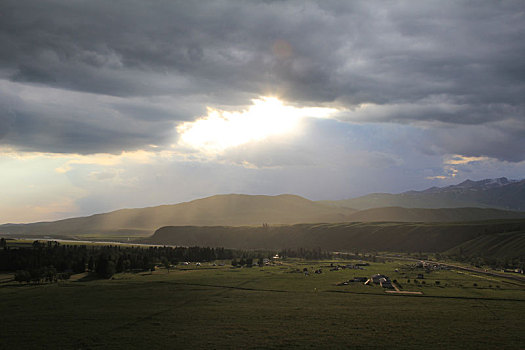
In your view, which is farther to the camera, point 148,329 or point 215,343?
point 148,329

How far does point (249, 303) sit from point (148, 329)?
29148 mm

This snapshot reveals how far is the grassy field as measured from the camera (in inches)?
2435

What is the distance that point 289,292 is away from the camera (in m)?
111

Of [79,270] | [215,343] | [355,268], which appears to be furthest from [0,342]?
[355,268]

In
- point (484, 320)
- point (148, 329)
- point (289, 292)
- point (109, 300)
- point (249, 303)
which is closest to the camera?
point (148, 329)

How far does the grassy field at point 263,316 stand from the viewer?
6184 cm

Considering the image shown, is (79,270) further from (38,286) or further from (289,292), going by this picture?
(289,292)

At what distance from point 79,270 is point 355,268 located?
392ft

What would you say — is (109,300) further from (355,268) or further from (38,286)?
(355,268)

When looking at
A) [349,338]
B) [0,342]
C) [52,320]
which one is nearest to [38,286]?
[52,320]

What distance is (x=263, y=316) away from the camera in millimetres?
78312

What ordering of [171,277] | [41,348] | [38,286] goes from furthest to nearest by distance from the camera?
[171,277], [38,286], [41,348]

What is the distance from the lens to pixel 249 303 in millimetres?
93562

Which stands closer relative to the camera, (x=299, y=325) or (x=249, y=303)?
(x=299, y=325)
